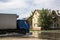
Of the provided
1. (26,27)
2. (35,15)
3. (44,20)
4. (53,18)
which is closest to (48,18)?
(44,20)

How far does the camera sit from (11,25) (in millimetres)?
35250

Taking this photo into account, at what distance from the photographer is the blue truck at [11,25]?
114ft

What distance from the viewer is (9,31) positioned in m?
34.9

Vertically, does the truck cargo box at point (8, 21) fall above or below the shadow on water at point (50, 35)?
above

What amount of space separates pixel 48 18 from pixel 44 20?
1.62 meters

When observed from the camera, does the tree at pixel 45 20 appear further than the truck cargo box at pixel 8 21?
Yes

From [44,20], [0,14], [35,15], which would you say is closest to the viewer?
[0,14]

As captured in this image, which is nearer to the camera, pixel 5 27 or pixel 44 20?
pixel 5 27

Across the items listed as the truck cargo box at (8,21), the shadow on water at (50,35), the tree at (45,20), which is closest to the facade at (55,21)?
the tree at (45,20)

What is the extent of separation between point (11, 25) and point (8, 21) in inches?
34.3

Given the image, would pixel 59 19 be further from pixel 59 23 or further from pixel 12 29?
pixel 12 29

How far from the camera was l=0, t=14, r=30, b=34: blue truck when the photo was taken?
114 feet

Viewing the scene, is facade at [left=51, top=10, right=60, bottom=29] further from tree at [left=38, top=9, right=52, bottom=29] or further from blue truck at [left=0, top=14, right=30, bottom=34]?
blue truck at [left=0, top=14, right=30, bottom=34]

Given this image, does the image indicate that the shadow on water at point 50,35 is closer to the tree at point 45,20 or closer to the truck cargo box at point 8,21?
the truck cargo box at point 8,21
